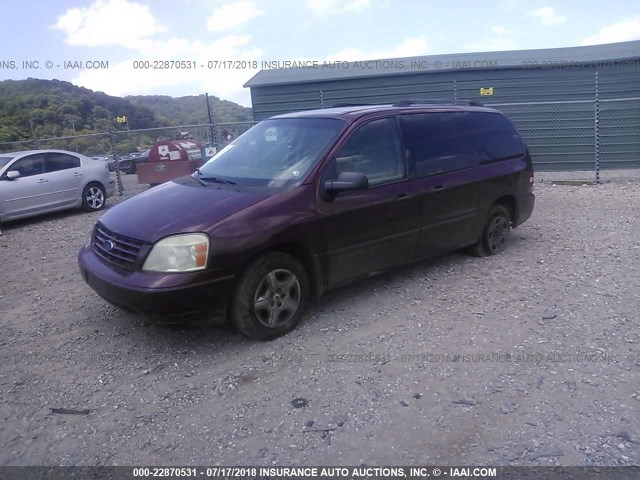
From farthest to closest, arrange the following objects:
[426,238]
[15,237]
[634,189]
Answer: [634,189], [15,237], [426,238]

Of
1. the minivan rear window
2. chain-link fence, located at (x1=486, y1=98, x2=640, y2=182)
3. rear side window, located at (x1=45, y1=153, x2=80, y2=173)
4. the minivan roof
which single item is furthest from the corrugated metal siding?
the minivan roof

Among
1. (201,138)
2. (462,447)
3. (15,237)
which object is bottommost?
(462,447)

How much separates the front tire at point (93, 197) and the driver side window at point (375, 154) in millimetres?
8065

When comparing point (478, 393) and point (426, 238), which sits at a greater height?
point (426, 238)

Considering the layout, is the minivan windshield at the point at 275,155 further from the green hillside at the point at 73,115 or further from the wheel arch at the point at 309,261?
the green hillside at the point at 73,115

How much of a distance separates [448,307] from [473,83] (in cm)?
1094

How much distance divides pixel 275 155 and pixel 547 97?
1154 cm

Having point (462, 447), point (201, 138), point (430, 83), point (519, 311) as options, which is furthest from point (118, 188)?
point (462, 447)

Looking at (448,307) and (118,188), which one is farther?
(118,188)

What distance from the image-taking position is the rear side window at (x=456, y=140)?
17.9ft

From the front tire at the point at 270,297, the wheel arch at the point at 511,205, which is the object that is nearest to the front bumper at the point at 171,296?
the front tire at the point at 270,297

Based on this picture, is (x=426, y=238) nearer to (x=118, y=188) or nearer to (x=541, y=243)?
(x=541, y=243)

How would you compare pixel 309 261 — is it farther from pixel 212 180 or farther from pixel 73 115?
pixel 73 115

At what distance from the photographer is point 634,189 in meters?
10.9
